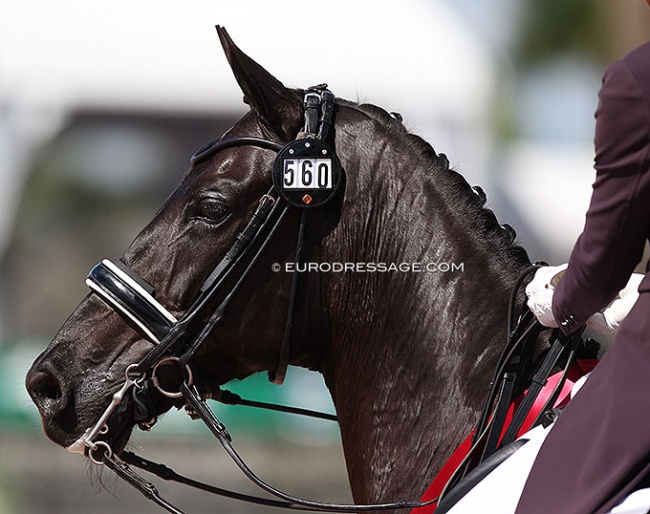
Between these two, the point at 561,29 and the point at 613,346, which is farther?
the point at 561,29

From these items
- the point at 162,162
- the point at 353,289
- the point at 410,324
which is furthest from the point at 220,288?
the point at 162,162

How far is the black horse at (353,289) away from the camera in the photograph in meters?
2.58

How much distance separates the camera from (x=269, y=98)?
8.73ft

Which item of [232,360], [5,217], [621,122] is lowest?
[5,217]

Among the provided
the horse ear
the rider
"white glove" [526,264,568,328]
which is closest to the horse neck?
the horse ear

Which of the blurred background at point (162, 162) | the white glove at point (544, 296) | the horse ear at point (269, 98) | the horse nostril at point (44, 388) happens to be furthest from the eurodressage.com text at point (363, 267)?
the blurred background at point (162, 162)

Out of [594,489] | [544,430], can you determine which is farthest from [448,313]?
[594,489]

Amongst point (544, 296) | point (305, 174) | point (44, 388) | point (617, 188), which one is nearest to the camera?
point (617, 188)

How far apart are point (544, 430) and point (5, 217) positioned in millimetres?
6405

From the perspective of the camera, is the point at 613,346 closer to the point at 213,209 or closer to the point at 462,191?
the point at 462,191

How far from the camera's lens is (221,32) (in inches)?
104

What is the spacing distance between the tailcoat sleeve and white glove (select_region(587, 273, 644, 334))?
0.26 m

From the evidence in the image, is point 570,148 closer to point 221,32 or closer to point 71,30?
point 71,30

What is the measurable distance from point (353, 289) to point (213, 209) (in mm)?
432
